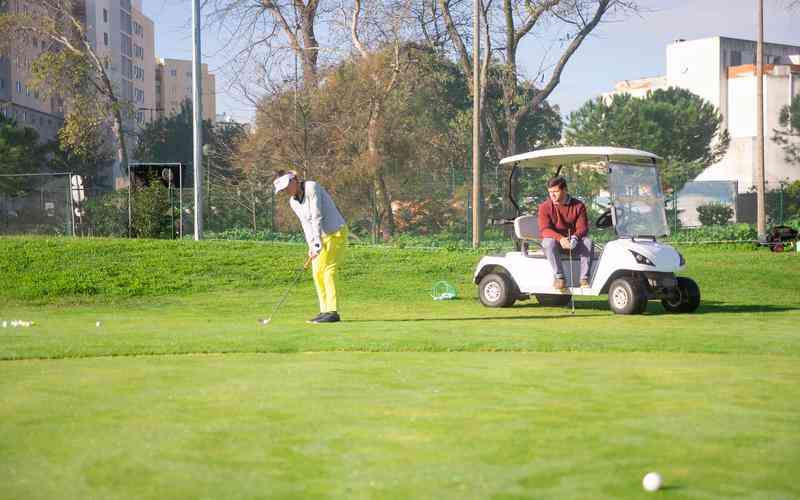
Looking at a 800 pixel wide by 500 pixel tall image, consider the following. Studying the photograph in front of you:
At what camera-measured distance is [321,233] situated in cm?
1320

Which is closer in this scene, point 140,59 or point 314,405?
point 314,405

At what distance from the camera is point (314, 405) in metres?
6.55

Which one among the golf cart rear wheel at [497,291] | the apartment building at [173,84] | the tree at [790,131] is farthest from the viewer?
the apartment building at [173,84]

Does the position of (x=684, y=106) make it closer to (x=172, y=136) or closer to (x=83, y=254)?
(x=172, y=136)

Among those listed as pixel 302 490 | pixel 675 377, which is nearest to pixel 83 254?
pixel 675 377

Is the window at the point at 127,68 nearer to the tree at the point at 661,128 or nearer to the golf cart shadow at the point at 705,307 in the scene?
the tree at the point at 661,128

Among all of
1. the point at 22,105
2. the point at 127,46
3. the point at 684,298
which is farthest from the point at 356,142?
the point at 127,46

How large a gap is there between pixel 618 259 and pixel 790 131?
6687cm

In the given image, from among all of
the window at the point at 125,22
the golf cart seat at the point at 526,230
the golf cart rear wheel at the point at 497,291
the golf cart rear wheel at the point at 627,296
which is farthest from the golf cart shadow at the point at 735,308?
the window at the point at 125,22

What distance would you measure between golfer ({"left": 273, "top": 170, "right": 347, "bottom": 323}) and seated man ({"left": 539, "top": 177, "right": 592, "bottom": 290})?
10.4 ft

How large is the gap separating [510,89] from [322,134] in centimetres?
795

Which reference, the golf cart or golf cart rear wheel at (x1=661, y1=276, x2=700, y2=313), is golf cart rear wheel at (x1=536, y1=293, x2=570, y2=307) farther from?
golf cart rear wheel at (x1=661, y1=276, x2=700, y2=313)

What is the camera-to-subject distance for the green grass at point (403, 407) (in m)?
4.76

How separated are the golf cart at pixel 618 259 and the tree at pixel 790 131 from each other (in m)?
63.4
